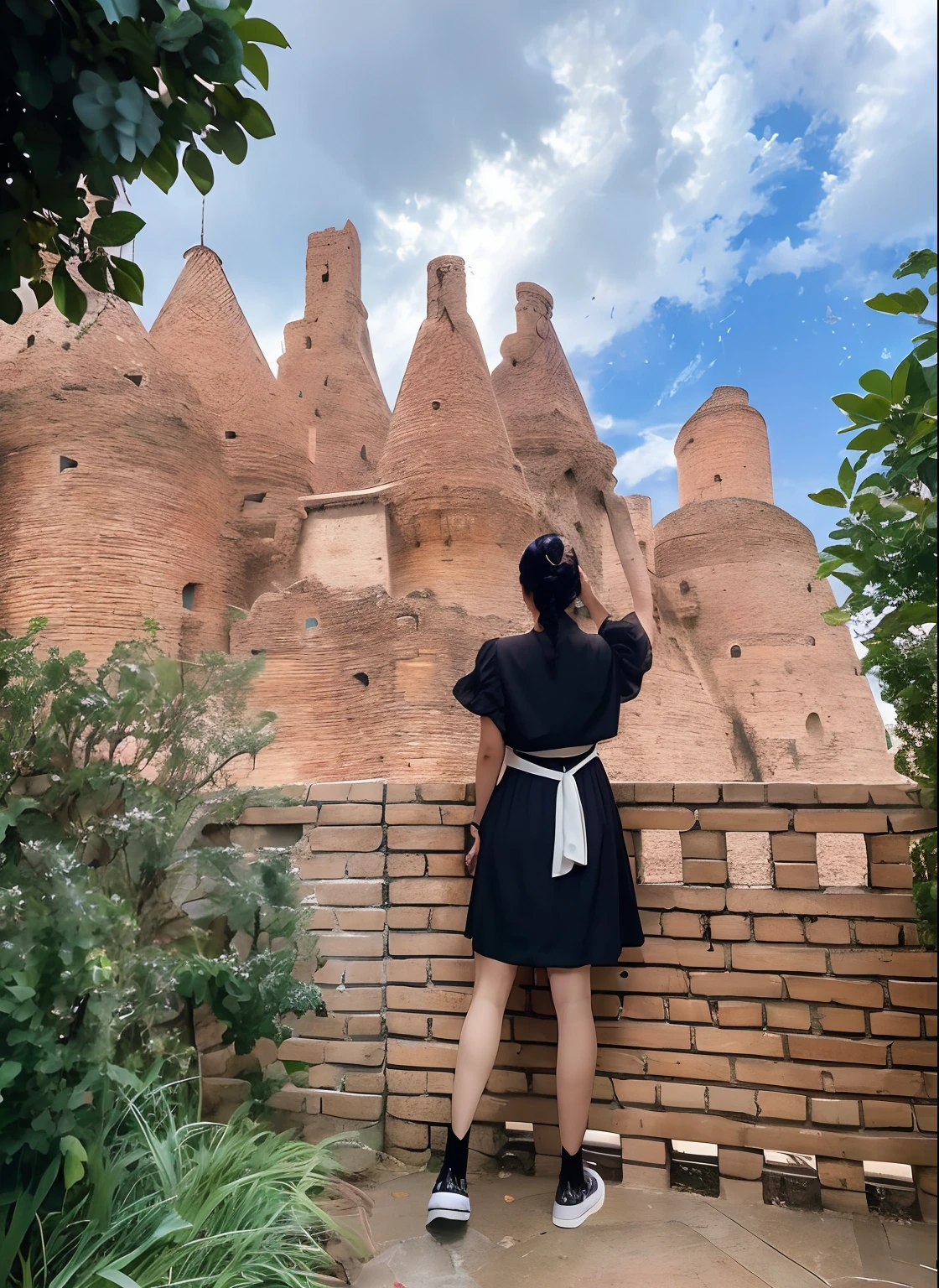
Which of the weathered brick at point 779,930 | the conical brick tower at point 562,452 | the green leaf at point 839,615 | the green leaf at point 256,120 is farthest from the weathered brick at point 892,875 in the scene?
the conical brick tower at point 562,452

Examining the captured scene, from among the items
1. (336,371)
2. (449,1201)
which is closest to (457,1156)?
(449,1201)

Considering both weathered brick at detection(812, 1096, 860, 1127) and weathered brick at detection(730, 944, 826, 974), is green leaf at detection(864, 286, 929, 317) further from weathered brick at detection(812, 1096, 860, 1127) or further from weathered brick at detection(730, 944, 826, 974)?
weathered brick at detection(812, 1096, 860, 1127)

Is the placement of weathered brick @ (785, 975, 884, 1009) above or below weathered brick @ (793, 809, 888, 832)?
below

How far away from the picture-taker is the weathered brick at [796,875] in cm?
261

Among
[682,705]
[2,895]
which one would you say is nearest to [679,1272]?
[2,895]

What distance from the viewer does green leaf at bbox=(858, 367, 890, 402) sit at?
2021 mm

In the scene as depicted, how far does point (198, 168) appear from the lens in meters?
2.24

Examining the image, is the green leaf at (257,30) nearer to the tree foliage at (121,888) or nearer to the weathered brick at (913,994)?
the tree foliage at (121,888)

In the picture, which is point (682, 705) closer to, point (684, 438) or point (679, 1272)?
point (684, 438)

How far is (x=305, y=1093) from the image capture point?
2.89 metres

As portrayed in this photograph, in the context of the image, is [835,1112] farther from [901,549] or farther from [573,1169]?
[901,549]

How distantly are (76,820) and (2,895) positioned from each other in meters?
0.59

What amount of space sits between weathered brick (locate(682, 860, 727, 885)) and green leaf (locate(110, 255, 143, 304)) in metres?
2.28

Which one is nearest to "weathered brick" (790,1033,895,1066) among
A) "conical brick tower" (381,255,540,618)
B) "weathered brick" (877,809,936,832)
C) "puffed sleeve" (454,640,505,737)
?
"weathered brick" (877,809,936,832)
